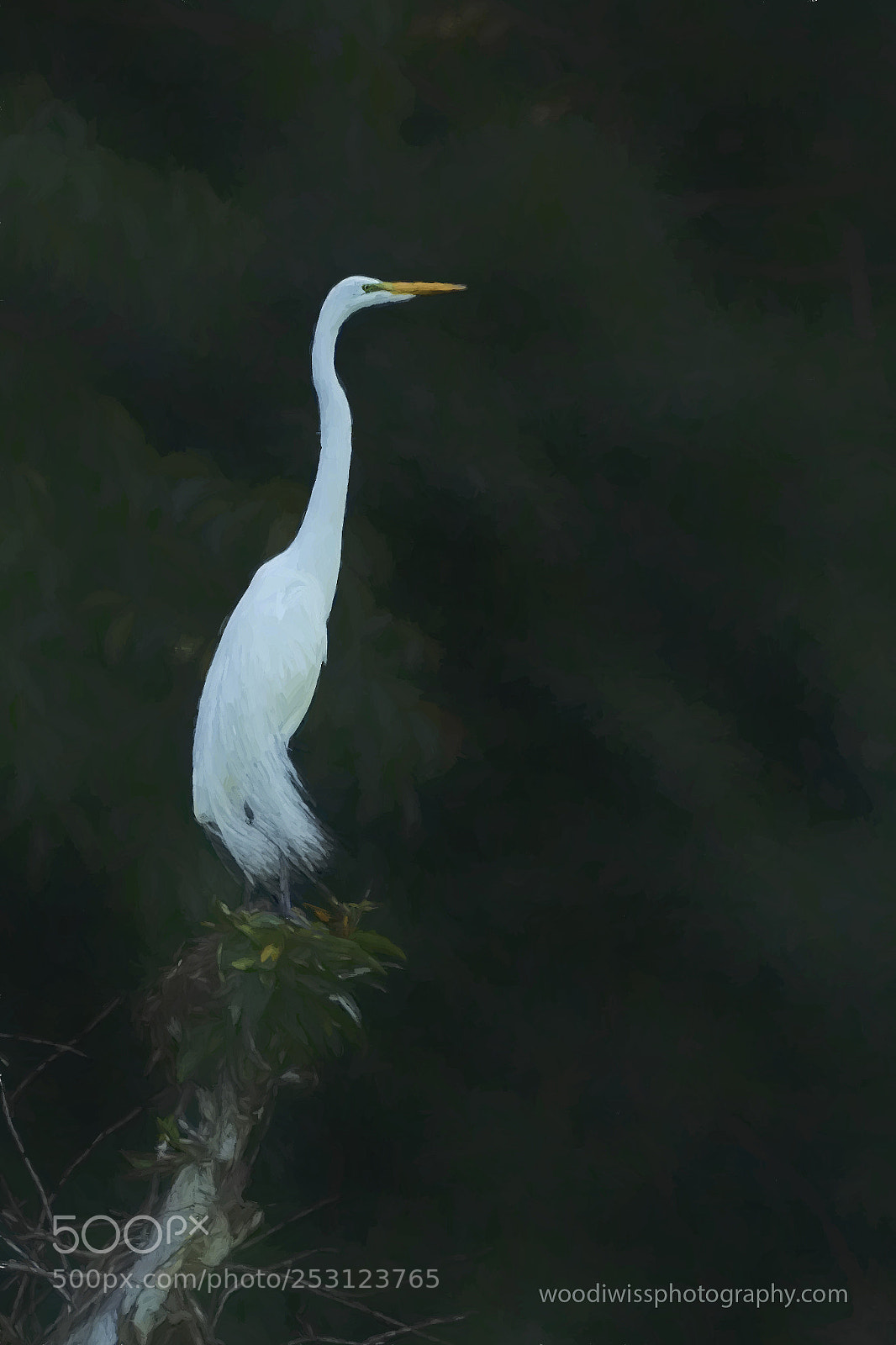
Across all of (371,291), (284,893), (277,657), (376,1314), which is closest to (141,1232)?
(376,1314)

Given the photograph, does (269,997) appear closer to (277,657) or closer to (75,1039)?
(277,657)

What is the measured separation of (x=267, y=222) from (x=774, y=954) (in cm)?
142

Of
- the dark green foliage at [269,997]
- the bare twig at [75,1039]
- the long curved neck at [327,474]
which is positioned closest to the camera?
the dark green foliage at [269,997]

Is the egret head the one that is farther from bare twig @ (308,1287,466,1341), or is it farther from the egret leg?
bare twig @ (308,1287,466,1341)

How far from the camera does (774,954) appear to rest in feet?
5.96

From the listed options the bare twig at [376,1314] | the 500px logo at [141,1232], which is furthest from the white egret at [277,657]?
the bare twig at [376,1314]

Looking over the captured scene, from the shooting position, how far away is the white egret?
4.75 feet

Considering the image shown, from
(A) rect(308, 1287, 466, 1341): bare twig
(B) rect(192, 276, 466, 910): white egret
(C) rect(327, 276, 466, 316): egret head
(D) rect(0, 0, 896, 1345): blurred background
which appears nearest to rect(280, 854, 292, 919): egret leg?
(B) rect(192, 276, 466, 910): white egret

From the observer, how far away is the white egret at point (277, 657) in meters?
1.45

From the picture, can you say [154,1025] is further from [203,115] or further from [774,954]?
[203,115]

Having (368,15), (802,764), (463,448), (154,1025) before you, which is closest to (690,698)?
(802,764)

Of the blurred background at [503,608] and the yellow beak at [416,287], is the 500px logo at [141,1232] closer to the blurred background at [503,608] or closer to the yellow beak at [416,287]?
the blurred background at [503,608]

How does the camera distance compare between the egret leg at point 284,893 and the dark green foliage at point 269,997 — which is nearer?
the dark green foliage at point 269,997

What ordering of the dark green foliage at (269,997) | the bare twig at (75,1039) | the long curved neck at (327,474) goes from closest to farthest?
the dark green foliage at (269,997) → the long curved neck at (327,474) → the bare twig at (75,1039)
